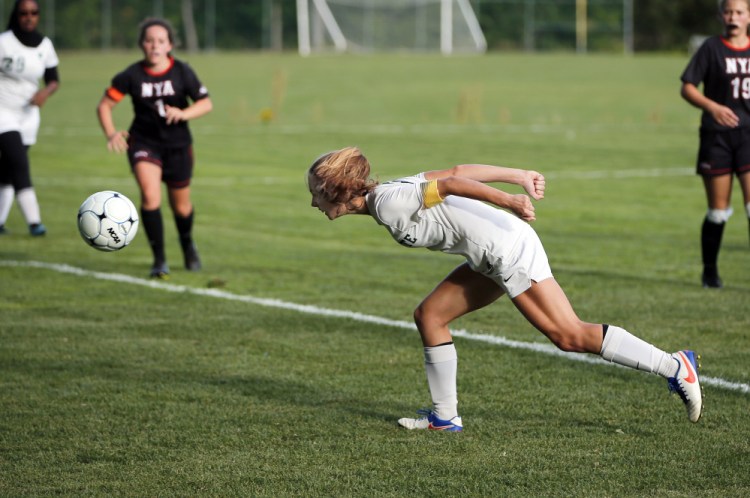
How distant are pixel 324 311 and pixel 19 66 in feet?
18.2

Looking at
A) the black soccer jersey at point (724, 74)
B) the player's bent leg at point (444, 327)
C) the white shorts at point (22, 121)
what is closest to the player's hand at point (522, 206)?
the player's bent leg at point (444, 327)

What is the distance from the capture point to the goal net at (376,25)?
6278cm

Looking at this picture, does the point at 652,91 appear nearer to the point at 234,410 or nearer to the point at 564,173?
the point at 564,173

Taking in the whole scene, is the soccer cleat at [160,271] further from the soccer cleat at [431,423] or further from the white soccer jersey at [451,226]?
the white soccer jersey at [451,226]

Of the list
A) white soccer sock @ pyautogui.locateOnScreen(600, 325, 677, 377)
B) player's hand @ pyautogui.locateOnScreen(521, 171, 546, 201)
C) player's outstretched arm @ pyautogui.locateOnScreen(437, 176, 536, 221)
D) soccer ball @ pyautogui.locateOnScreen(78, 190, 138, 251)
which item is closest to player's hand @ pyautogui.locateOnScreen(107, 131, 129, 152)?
soccer ball @ pyautogui.locateOnScreen(78, 190, 138, 251)

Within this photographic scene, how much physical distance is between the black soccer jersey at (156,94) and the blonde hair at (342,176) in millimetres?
5461

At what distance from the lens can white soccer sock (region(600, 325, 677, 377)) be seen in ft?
18.3

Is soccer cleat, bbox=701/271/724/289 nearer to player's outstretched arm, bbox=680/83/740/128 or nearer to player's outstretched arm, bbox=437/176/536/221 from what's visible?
player's outstretched arm, bbox=680/83/740/128

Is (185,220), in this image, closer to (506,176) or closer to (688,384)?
(506,176)

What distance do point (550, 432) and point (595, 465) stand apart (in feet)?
1.91

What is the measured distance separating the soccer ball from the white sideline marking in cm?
195

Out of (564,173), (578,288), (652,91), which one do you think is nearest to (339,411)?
(578,288)

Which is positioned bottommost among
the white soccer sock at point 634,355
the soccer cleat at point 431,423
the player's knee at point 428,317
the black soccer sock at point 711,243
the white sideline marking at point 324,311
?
the white sideline marking at point 324,311

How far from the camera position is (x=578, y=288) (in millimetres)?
9992
